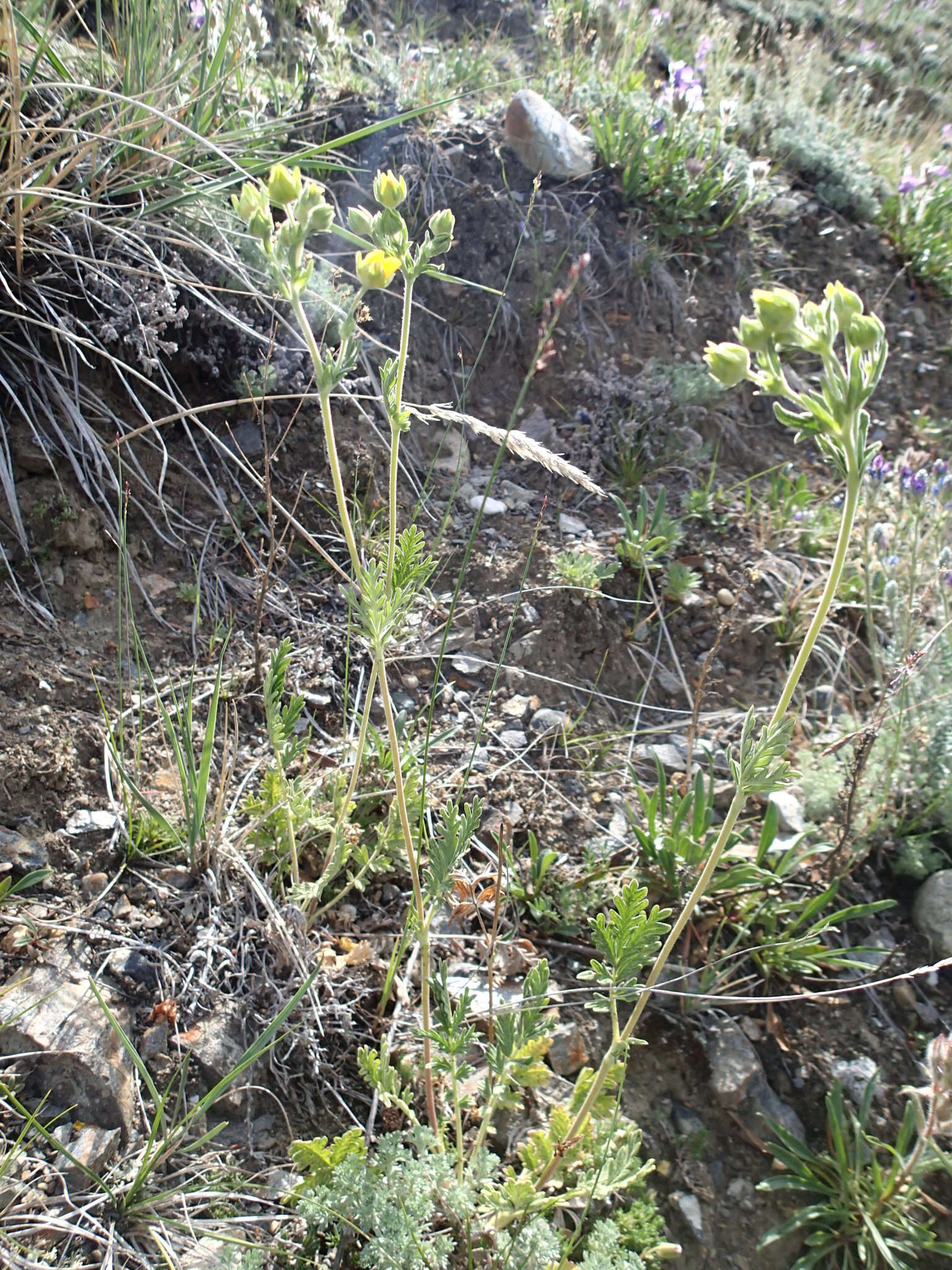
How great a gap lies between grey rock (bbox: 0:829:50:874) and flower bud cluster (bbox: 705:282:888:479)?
66.5 inches

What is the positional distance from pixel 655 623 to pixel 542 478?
0.84 metres

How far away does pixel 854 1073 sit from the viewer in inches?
82.2

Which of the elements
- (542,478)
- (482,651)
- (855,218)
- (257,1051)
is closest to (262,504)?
(482,651)

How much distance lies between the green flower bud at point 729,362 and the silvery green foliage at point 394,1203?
139 centimetres

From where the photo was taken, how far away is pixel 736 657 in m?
3.10

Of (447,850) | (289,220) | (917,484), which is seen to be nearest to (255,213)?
(289,220)

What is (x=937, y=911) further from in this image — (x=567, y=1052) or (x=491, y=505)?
(x=491, y=505)

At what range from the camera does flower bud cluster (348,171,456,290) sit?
1.34m

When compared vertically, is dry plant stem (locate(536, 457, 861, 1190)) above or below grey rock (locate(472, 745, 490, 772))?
above

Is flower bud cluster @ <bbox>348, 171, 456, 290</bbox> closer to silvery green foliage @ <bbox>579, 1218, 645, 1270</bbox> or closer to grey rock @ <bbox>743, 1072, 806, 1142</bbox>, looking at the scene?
silvery green foliage @ <bbox>579, 1218, 645, 1270</bbox>

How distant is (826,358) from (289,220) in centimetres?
83

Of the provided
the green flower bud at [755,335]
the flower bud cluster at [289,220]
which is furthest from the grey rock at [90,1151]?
the green flower bud at [755,335]

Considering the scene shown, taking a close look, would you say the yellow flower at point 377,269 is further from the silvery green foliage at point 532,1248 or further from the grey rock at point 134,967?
the silvery green foliage at point 532,1248

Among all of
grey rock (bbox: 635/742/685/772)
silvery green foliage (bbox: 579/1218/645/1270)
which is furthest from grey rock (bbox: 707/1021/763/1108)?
grey rock (bbox: 635/742/685/772)
